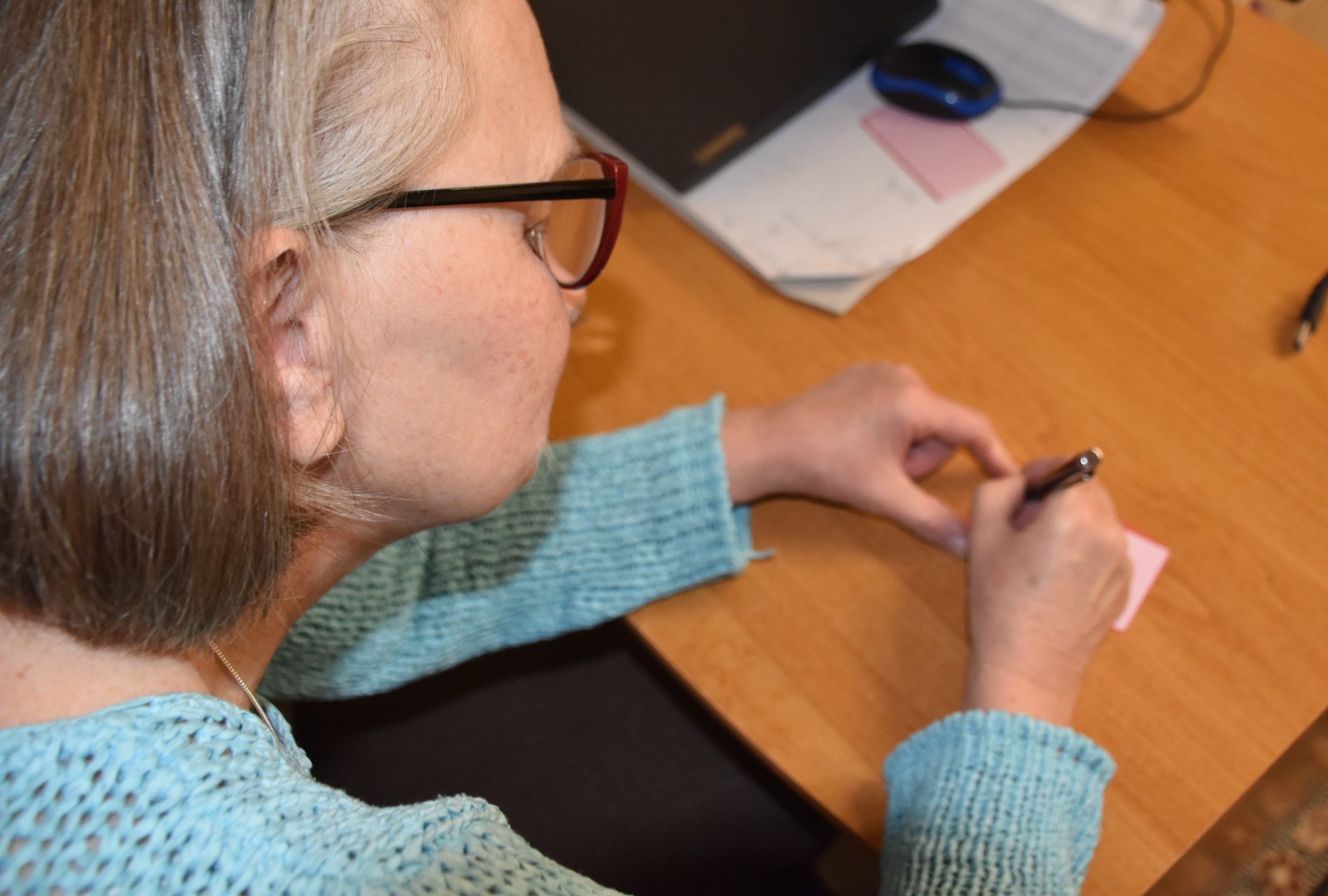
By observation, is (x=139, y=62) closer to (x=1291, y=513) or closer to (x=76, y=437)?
(x=76, y=437)

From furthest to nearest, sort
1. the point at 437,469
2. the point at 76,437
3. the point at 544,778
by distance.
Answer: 1. the point at 544,778
2. the point at 437,469
3. the point at 76,437

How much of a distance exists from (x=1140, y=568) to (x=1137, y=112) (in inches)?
19.8

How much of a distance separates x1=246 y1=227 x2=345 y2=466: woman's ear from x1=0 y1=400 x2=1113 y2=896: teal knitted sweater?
0.15 metres

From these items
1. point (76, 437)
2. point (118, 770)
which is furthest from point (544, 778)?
point (76, 437)

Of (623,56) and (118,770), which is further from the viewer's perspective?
(623,56)

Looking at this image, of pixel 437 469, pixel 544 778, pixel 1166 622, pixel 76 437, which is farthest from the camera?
pixel 544 778

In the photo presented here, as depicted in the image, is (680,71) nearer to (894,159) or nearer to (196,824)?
(894,159)

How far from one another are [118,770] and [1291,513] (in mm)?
825

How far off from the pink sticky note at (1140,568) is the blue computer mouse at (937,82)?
47 cm

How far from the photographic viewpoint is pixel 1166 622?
2.50ft

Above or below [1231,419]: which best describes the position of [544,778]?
below

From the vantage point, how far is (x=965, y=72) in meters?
1.02

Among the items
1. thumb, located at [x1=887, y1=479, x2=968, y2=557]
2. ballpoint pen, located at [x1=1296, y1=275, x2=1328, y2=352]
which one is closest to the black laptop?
thumb, located at [x1=887, y1=479, x2=968, y2=557]

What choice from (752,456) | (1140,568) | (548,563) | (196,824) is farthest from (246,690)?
(1140,568)
